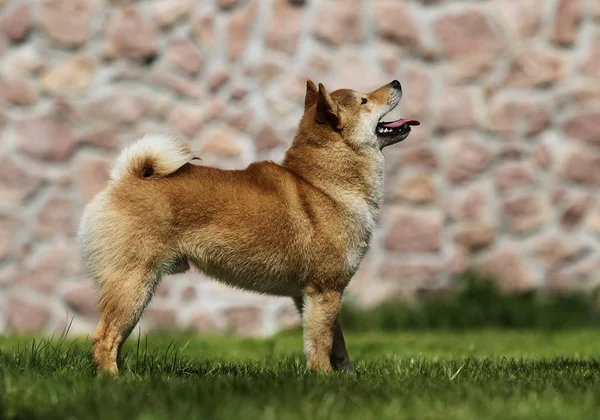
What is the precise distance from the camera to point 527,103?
6.89 m

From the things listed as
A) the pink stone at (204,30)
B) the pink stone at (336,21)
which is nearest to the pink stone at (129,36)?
the pink stone at (204,30)

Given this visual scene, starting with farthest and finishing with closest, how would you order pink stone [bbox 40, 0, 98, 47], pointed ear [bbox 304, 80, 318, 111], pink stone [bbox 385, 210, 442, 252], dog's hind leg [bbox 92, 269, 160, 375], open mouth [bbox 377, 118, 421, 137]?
pink stone [bbox 385, 210, 442, 252] → pink stone [bbox 40, 0, 98, 47] → pointed ear [bbox 304, 80, 318, 111] → open mouth [bbox 377, 118, 421, 137] → dog's hind leg [bbox 92, 269, 160, 375]

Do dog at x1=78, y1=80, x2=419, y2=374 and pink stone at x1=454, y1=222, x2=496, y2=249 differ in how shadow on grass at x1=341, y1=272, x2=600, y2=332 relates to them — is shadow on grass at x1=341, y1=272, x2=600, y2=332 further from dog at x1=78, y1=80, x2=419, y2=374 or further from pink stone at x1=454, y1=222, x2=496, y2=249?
dog at x1=78, y1=80, x2=419, y2=374

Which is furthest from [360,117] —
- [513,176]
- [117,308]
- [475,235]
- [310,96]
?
[513,176]

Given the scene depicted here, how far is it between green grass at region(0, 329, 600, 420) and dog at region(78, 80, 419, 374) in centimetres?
29

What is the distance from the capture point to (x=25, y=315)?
6523 mm

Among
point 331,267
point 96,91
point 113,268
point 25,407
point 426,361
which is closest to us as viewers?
point 25,407

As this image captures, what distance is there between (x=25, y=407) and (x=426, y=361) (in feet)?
6.84

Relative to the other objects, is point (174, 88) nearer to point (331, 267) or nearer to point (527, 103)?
point (527, 103)

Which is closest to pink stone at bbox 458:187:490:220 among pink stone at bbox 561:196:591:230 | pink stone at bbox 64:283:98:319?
pink stone at bbox 561:196:591:230

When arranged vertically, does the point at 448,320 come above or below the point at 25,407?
above

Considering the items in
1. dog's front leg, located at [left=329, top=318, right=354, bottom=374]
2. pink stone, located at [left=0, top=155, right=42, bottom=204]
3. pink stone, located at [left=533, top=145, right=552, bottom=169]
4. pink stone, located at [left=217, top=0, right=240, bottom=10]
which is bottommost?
dog's front leg, located at [left=329, top=318, right=354, bottom=374]

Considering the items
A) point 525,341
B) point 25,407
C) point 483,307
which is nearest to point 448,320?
point 483,307

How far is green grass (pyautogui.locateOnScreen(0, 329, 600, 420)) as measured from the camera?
2750 mm
